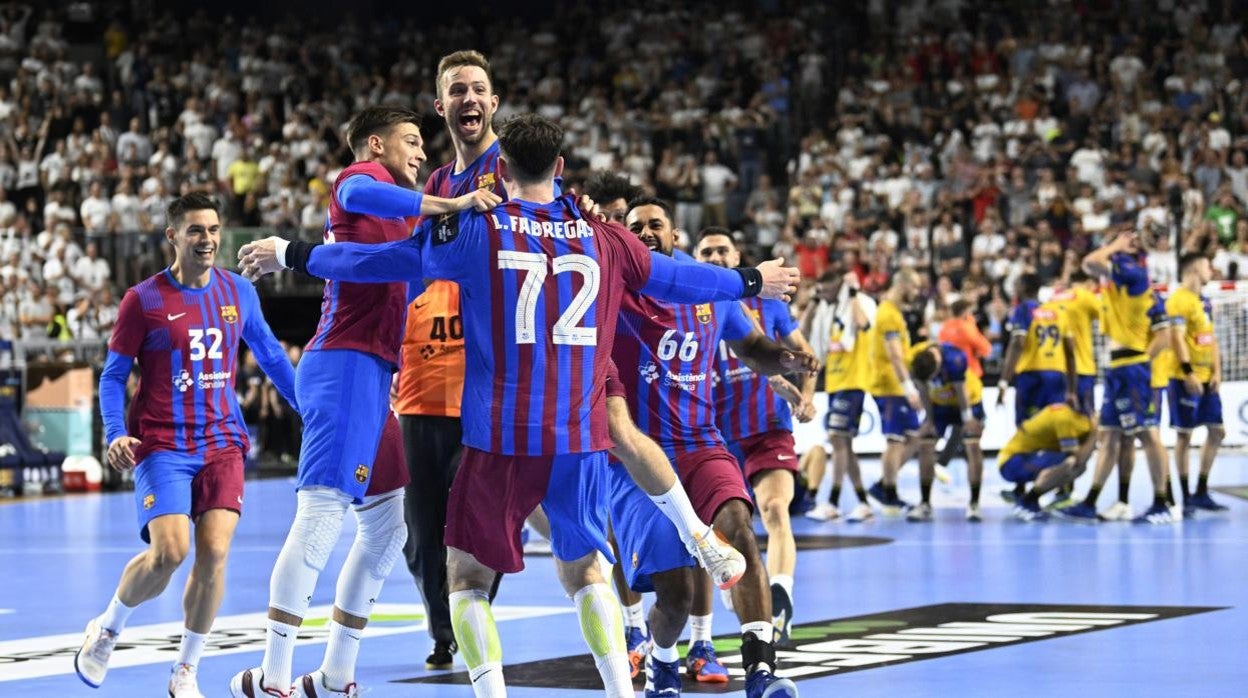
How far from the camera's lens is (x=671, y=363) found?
7867 mm

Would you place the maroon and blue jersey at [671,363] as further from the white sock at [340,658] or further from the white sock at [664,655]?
the white sock at [340,658]

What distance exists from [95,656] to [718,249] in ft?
10.5

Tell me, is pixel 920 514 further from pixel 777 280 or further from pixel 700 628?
pixel 777 280

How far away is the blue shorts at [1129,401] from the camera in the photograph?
50.0 feet

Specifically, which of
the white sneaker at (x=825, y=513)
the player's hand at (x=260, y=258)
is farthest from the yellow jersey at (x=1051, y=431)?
the player's hand at (x=260, y=258)

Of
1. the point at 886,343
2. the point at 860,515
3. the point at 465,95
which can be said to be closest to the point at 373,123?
the point at 465,95

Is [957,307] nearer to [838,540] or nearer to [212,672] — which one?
[838,540]

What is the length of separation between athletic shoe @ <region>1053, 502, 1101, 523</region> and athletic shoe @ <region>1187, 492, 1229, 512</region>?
1.02 meters

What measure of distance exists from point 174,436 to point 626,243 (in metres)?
2.45

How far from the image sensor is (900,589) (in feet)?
36.6

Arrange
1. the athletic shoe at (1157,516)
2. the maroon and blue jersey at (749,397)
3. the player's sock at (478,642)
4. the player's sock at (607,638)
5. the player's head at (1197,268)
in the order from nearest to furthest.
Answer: the player's sock at (478,642)
the player's sock at (607,638)
the maroon and blue jersey at (749,397)
the athletic shoe at (1157,516)
the player's head at (1197,268)

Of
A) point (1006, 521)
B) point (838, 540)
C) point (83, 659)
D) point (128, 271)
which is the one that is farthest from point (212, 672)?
point (128, 271)

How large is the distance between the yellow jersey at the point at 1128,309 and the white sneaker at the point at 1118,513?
121 cm

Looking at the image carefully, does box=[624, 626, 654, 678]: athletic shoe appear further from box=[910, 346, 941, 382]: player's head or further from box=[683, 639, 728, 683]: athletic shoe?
box=[910, 346, 941, 382]: player's head
